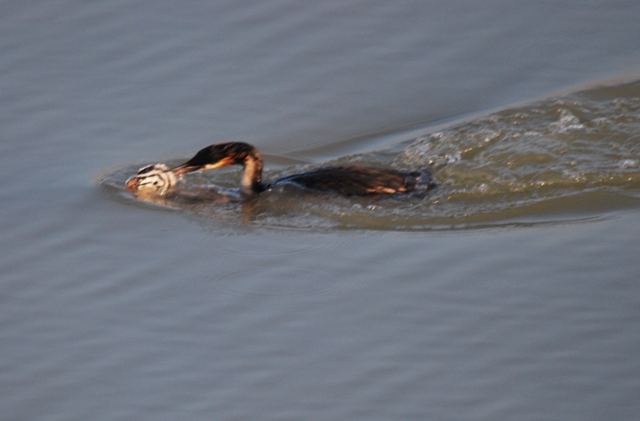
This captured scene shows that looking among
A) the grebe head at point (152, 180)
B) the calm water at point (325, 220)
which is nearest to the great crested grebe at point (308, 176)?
the grebe head at point (152, 180)

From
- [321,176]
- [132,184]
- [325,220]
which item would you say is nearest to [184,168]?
[132,184]

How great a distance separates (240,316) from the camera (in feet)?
19.5

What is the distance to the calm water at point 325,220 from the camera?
206 inches

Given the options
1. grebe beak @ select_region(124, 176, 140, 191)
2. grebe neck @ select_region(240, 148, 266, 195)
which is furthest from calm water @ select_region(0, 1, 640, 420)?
grebe neck @ select_region(240, 148, 266, 195)

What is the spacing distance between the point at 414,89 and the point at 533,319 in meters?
4.86

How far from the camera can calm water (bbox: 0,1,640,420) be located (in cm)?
524

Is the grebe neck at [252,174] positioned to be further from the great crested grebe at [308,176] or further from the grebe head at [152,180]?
the grebe head at [152,180]

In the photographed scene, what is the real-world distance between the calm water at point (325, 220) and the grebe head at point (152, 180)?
15 centimetres

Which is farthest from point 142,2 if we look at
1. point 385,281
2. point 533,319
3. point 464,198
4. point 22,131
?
point 533,319

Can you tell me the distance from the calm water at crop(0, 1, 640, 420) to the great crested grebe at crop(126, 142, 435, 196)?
154 millimetres

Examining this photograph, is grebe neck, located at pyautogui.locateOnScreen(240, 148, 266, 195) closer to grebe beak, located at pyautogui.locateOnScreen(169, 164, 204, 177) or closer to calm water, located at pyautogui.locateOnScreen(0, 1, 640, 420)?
calm water, located at pyautogui.locateOnScreen(0, 1, 640, 420)

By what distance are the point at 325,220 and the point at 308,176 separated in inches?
28.4

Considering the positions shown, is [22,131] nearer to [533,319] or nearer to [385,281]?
[385,281]

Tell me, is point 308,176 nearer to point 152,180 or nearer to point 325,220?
point 325,220
